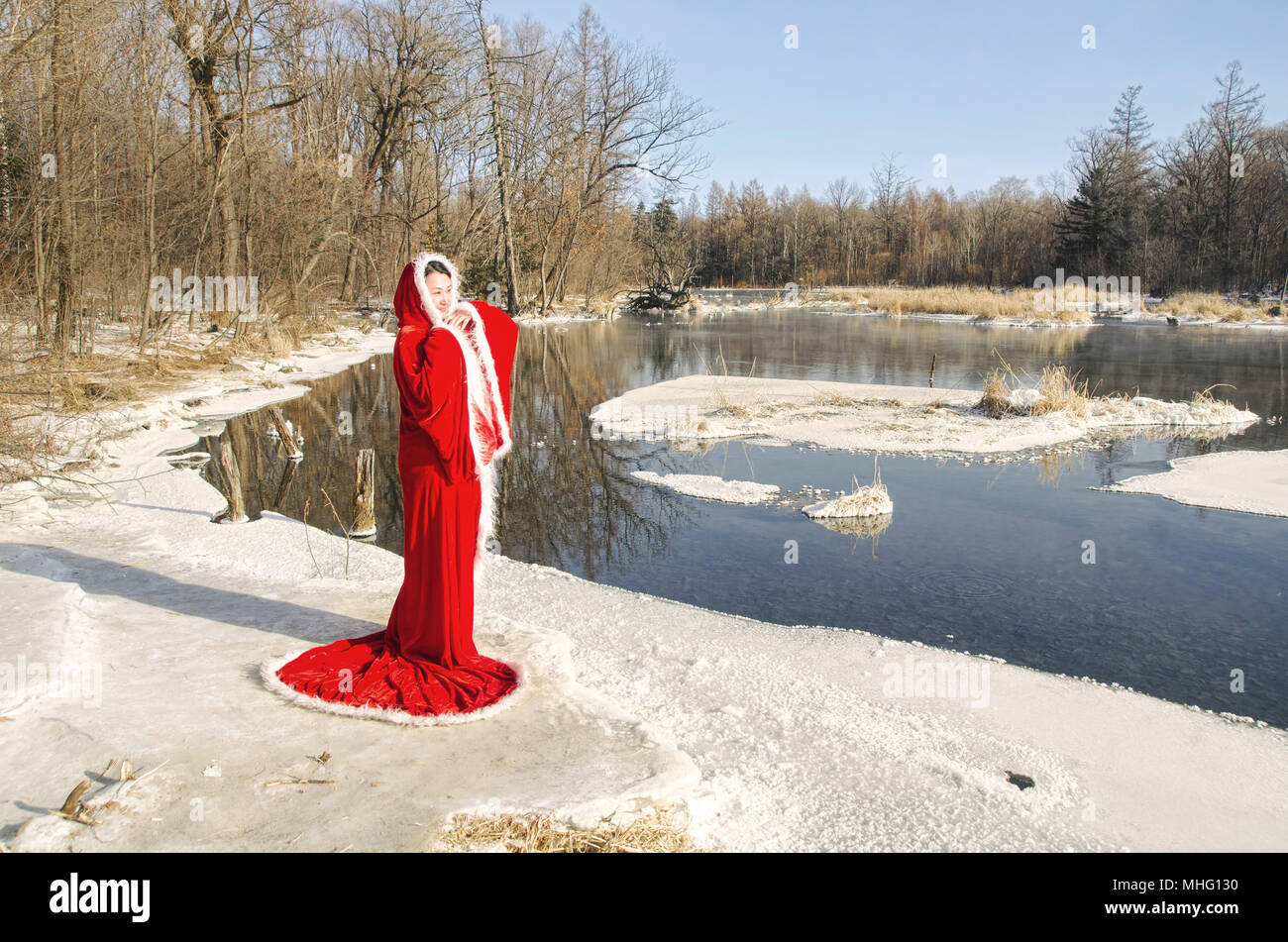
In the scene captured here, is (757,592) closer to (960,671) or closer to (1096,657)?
(960,671)

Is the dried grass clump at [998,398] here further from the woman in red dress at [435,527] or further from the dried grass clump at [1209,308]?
the dried grass clump at [1209,308]

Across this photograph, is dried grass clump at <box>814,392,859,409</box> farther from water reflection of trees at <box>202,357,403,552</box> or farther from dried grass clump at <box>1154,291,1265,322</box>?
dried grass clump at <box>1154,291,1265,322</box>

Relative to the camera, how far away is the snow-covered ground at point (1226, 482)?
969 cm

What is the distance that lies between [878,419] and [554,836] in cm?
1201

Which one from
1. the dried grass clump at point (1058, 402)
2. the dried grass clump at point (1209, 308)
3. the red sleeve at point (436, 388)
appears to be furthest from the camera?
the dried grass clump at point (1209, 308)

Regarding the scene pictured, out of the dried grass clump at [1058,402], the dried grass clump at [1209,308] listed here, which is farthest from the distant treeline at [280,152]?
the dried grass clump at [1209,308]

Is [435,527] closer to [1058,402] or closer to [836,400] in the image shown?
[836,400]

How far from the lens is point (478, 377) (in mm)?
4484

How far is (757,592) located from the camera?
697 cm

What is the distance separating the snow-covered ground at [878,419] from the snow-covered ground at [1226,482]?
2.03m

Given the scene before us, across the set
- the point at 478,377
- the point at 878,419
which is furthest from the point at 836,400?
the point at 478,377

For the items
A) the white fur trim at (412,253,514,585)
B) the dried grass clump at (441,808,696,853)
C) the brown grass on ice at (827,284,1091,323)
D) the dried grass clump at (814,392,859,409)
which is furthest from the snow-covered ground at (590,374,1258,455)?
the brown grass on ice at (827,284,1091,323)
